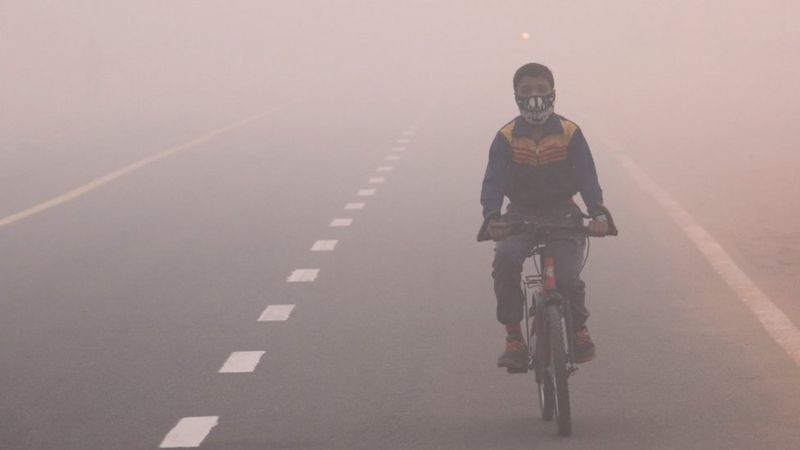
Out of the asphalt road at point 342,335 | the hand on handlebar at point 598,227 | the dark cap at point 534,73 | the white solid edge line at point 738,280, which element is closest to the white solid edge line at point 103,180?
the asphalt road at point 342,335

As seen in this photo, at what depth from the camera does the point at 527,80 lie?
834cm

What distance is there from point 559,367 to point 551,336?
18 centimetres

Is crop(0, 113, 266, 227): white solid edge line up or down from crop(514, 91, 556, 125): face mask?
down

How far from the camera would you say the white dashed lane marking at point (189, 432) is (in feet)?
26.1

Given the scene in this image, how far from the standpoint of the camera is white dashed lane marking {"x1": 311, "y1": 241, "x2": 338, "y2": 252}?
15.5 m

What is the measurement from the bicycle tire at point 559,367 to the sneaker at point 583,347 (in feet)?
1.17

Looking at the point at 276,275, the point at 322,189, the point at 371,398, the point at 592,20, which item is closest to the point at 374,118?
the point at 322,189

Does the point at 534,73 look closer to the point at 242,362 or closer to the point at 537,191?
the point at 537,191

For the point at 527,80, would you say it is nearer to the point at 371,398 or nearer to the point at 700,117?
the point at 371,398

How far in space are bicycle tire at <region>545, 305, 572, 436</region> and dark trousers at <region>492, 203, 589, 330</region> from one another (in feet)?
1.13

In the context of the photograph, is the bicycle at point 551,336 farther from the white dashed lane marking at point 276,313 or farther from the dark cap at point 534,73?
the white dashed lane marking at point 276,313

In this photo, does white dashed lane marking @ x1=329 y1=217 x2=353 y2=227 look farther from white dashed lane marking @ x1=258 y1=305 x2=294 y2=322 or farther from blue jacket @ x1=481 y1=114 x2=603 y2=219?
blue jacket @ x1=481 y1=114 x2=603 y2=219

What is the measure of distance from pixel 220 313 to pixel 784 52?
5742 cm

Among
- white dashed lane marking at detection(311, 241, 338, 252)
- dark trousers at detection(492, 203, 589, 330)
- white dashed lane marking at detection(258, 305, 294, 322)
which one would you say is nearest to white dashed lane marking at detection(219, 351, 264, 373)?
white dashed lane marking at detection(258, 305, 294, 322)
